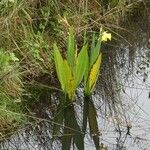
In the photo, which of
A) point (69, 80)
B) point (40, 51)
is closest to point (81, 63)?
point (69, 80)

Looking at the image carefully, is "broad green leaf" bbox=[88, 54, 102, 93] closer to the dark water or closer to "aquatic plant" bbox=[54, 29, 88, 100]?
"aquatic plant" bbox=[54, 29, 88, 100]

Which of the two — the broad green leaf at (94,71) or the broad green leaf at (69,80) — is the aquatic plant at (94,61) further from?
the broad green leaf at (69,80)

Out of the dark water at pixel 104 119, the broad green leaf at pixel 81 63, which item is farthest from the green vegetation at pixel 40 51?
the dark water at pixel 104 119

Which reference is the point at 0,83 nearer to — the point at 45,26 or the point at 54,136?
the point at 54,136

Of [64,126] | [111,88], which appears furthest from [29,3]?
[64,126]

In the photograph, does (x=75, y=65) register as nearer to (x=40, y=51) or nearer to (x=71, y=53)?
(x=71, y=53)

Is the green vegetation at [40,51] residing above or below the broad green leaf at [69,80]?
above

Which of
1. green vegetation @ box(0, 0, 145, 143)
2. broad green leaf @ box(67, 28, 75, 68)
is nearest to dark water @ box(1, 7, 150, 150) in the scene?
green vegetation @ box(0, 0, 145, 143)
